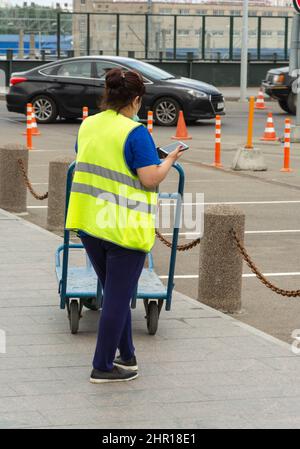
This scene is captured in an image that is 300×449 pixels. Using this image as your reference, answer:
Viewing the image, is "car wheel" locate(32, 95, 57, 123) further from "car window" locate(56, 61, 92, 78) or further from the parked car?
the parked car

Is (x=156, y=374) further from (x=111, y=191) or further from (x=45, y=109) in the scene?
(x=45, y=109)

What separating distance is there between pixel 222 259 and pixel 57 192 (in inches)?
163

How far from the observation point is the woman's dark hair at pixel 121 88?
6656 mm

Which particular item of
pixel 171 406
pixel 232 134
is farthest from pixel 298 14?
pixel 171 406

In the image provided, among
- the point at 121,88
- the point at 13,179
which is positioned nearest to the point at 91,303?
the point at 121,88

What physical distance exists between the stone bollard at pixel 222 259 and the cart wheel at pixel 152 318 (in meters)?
1.19

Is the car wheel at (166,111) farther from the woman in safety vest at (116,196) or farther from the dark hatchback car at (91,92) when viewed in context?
the woman in safety vest at (116,196)

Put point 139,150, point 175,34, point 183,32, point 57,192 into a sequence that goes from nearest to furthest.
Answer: point 139,150
point 57,192
point 175,34
point 183,32

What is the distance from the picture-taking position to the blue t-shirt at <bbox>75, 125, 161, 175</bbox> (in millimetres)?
6551

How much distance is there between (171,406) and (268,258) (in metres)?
5.41

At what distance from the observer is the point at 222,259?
29.5 ft

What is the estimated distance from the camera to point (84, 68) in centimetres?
2738
